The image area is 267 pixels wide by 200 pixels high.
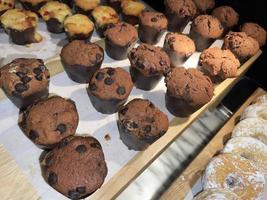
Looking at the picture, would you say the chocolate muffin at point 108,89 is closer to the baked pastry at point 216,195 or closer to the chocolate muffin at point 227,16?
the baked pastry at point 216,195

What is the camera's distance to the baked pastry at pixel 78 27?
75.3 inches

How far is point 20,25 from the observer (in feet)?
6.00

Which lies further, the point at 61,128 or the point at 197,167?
the point at 197,167

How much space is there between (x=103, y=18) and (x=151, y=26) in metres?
0.30

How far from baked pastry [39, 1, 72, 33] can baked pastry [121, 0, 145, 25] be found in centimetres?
37

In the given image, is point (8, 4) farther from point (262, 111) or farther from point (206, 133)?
point (262, 111)

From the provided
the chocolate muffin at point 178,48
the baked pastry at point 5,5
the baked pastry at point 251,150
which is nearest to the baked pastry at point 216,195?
the baked pastry at point 251,150

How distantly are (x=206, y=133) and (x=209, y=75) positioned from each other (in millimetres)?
464

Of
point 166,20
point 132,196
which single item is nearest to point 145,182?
point 132,196

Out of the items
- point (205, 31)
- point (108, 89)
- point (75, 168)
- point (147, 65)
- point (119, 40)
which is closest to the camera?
point (75, 168)

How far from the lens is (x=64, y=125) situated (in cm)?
149

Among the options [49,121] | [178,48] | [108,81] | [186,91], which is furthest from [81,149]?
[178,48]

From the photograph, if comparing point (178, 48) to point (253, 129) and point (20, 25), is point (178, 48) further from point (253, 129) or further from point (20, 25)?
point (20, 25)

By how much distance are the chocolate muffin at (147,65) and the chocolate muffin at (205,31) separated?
401 millimetres
